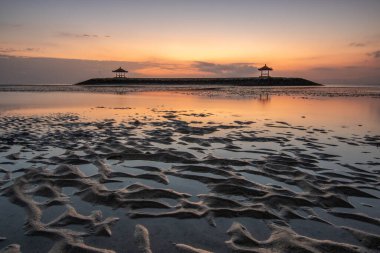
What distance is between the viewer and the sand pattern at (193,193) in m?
3.52

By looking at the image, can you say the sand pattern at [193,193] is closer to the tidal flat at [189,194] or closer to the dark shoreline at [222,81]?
the tidal flat at [189,194]

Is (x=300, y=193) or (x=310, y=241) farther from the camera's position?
(x=300, y=193)

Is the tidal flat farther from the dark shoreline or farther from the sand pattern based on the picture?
the dark shoreline

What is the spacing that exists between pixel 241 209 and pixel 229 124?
9.15 meters

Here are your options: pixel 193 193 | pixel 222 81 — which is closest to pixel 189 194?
pixel 193 193

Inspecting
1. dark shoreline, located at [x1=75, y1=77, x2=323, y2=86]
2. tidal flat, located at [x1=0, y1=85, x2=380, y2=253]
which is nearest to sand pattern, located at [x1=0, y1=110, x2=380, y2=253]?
tidal flat, located at [x1=0, y1=85, x2=380, y2=253]

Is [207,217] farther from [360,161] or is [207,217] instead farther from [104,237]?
[360,161]

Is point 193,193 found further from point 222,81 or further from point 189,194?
point 222,81

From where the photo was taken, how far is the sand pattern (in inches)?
138

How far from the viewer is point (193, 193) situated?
511 centimetres

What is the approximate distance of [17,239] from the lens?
3.47 metres

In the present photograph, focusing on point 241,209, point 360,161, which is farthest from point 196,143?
point 241,209

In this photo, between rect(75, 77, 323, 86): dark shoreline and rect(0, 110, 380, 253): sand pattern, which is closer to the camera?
rect(0, 110, 380, 253): sand pattern

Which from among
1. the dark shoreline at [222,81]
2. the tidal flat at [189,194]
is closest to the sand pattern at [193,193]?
the tidal flat at [189,194]
